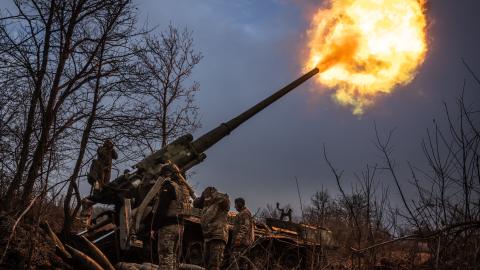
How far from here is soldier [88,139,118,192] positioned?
1044cm

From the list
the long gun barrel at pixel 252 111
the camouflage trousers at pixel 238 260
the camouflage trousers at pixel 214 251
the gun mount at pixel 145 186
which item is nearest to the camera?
the camouflage trousers at pixel 238 260

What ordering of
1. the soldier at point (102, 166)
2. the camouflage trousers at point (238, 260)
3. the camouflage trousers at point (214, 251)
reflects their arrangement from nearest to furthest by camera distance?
the camouflage trousers at point (238, 260)
the camouflage trousers at point (214, 251)
the soldier at point (102, 166)

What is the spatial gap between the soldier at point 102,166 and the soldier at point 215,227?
300 cm

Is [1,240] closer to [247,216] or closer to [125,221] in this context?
[125,221]

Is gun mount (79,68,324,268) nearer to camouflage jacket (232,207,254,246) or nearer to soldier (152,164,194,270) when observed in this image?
soldier (152,164,194,270)

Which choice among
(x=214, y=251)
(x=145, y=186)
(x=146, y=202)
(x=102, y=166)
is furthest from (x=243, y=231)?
(x=102, y=166)

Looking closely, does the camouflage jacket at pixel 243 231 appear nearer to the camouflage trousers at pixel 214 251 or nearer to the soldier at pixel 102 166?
the camouflage trousers at pixel 214 251

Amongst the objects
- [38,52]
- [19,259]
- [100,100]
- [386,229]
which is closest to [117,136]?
[100,100]

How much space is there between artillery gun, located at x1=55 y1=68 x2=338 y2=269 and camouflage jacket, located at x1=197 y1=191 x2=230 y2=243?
0.29m

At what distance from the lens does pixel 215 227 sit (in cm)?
840

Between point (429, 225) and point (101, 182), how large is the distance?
8601 millimetres

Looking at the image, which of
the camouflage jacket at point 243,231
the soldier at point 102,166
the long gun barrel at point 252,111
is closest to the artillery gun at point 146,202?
the long gun barrel at point 252,111

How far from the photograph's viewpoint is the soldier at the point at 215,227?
8.30 m

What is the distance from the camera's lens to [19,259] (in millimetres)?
5438
